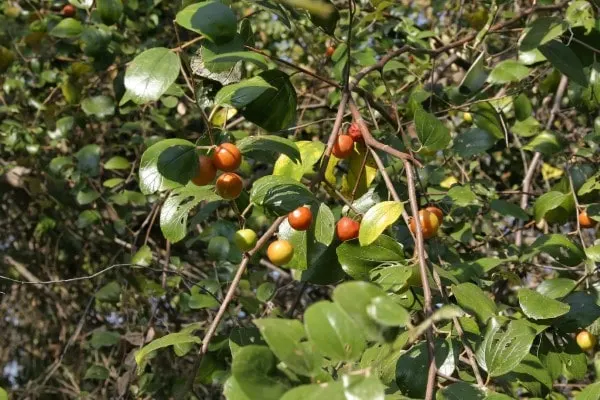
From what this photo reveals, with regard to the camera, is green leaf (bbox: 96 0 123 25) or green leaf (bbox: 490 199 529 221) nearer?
green leaf (bbox: 490 199 529 221)

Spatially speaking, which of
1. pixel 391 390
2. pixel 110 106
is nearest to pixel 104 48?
pixel 110 106

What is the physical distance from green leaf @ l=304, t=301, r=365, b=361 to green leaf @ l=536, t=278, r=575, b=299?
895 mm

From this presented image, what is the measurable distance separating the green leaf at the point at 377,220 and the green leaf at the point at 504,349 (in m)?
0.22

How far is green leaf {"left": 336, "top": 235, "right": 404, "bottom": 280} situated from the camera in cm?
116

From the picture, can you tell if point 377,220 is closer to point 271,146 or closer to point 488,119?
point 271,146

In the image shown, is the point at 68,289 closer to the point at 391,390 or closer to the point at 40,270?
the point at 40,270

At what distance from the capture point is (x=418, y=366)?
40.4 inches

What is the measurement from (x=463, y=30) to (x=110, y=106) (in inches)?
53.1

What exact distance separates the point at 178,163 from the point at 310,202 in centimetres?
21

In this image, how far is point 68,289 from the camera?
11.2 ft

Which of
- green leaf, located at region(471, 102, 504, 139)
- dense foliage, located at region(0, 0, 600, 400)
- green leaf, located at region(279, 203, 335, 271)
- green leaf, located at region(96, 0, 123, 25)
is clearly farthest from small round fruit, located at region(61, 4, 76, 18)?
green leaf, located at region(279, 203, 335, 271)

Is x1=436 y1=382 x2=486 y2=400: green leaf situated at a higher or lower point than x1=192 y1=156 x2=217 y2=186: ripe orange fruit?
lower

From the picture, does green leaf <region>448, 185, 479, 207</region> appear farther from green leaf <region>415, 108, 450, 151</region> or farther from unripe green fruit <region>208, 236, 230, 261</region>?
unripe green fruit <region>208, 236, 230, 261</region>

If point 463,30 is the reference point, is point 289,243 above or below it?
above
